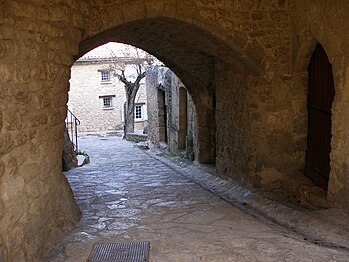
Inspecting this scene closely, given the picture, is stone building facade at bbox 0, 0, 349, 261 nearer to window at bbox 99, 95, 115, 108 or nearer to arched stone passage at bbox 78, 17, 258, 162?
arched stone passage at bbox 78, 17, 258, 162

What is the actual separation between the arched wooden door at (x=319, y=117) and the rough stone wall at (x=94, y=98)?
22.1 meters

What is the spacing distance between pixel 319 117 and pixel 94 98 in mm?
23468

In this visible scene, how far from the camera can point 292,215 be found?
4.57 m

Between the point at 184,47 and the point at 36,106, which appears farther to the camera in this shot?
the point at 184,47

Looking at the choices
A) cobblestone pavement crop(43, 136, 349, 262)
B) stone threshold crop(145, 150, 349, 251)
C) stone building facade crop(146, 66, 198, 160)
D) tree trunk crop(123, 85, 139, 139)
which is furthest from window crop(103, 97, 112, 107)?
stone threshold crop(145, 150, 349, 251)

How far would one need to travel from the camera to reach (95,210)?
4.99m

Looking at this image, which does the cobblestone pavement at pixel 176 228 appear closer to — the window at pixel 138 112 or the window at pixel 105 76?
the window at pixel 105 76

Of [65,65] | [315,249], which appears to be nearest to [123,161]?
[65,65]

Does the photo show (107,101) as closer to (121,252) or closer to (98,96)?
(98,96)

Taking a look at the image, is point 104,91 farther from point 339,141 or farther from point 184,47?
point 339,141

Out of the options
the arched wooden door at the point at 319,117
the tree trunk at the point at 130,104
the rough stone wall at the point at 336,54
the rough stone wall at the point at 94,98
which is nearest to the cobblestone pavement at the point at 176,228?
the rough stone wall at the point at 336,54

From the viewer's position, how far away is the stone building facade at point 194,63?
9.82ft

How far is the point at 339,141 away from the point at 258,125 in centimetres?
157

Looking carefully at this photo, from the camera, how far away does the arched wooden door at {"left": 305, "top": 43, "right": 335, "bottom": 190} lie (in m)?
4.95
